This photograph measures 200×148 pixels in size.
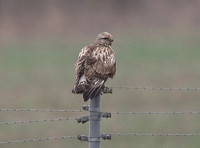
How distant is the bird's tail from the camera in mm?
8781

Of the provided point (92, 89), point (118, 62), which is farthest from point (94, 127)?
point (118, 62)

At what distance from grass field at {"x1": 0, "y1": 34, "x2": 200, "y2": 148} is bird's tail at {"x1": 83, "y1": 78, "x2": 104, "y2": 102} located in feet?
18.3

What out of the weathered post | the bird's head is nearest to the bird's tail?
the weathered post

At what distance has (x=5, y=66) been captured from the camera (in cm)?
2491

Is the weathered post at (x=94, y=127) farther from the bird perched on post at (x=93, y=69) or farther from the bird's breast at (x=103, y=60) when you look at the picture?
the bird's breast at (x=103, y=60)

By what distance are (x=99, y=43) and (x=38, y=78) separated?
12.0m

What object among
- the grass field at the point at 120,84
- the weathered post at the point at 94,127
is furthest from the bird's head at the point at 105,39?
the grass field at the point at 120,84

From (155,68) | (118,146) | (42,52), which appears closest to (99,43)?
(118,146)

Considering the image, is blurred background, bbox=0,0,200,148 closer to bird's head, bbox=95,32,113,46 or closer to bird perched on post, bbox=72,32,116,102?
bird's head, bbox=95,32,113,46

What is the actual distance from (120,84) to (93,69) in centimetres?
1146

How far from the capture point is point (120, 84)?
69.2 feet

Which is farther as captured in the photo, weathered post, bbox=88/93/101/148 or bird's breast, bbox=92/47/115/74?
bird's breast, bbox=92/47/115/74

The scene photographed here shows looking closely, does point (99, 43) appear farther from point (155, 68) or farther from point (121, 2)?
point (121, 2)

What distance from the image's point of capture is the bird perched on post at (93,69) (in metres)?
9.03
